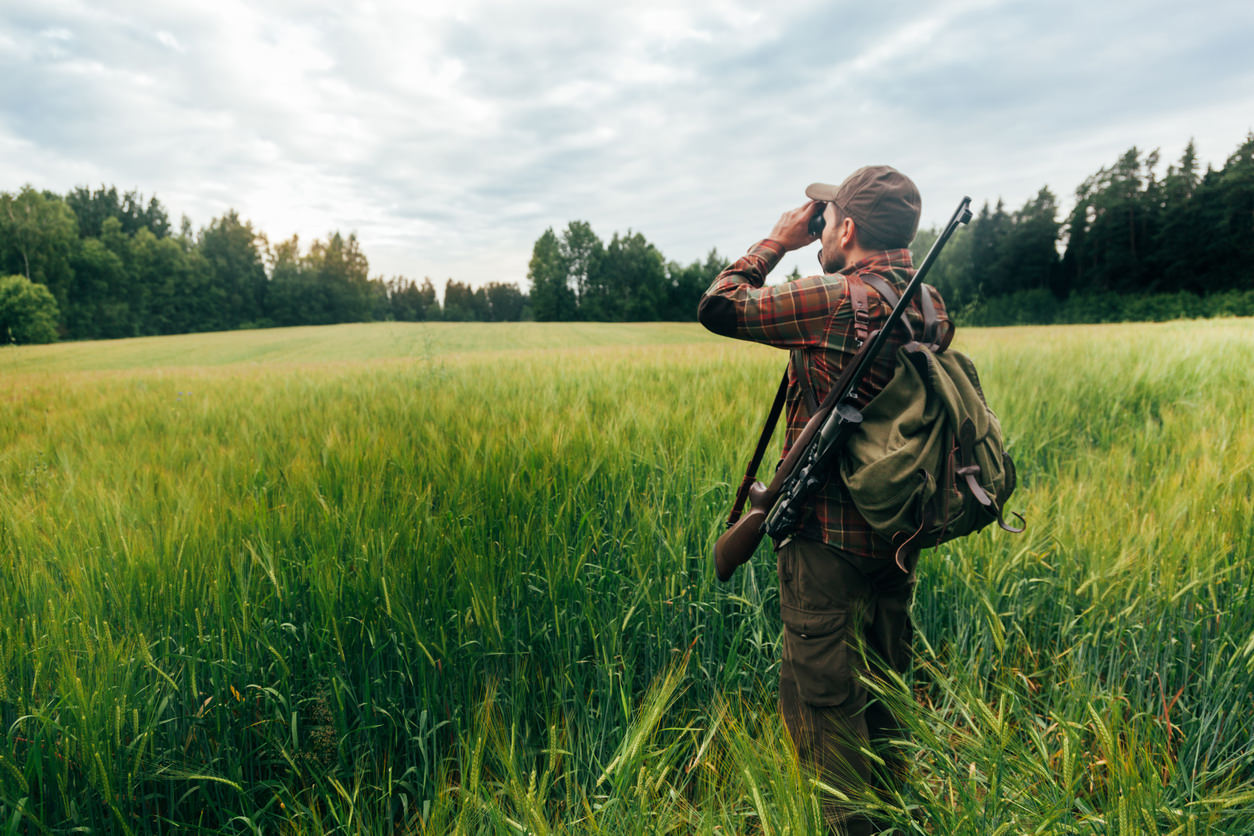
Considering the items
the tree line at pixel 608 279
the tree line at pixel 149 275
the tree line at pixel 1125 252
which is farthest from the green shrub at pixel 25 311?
the tree line at pixel 1125 252

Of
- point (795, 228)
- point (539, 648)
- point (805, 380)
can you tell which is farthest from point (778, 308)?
point (539, 648)

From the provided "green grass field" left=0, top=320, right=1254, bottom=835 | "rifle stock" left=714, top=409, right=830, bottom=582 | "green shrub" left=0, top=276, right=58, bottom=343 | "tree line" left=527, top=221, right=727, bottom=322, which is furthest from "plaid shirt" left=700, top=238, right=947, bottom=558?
"tree line" left=527, top=221, right=727, bottom=322

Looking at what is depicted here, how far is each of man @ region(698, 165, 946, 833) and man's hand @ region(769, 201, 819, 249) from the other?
97 millimetres

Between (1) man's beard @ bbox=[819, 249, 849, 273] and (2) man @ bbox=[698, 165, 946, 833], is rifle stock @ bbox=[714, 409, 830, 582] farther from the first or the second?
(1) man's beard @ bbox=[819, 249, 849, 273]

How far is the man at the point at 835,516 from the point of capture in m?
1.60

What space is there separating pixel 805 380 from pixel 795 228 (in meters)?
0.53

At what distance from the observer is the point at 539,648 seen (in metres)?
2.07

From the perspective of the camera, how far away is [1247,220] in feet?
148

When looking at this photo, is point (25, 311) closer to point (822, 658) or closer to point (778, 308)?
point (778, 308)

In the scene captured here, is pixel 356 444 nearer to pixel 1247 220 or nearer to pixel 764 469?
pixel 764 469

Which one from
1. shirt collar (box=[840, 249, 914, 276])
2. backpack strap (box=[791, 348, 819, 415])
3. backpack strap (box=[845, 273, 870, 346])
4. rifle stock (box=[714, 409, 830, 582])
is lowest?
rifle stock (box=[714, 409, 830, 582])

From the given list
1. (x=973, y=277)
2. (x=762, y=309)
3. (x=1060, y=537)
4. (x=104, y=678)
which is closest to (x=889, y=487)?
(x=762, y=309)

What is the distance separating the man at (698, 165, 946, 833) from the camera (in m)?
1.60

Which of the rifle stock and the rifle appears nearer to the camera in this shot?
the rifle
